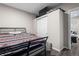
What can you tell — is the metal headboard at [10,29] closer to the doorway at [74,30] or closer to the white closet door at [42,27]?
the white closet door at [42,27]

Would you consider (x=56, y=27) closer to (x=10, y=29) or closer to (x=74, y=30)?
(x=74, y=30)

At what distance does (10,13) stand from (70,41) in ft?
3.03

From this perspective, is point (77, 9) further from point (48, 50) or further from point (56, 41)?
point (48, 50)

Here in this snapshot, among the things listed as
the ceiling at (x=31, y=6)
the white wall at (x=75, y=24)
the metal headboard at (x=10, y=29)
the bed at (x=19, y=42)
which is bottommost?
the bed at (x=19, y=42)

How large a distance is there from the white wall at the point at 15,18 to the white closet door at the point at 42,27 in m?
0.10

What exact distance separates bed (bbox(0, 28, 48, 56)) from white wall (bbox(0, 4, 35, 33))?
64 millimetres

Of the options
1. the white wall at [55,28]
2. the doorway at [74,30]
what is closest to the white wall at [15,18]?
the white wall at [55,28]

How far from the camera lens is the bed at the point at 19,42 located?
0.80 meters

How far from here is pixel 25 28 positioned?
1.01 m

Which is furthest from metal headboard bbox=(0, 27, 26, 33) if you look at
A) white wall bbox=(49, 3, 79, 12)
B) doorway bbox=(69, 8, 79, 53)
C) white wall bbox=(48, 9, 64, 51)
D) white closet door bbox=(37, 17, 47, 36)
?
doorway bbox=(69, 8, 79, 53)

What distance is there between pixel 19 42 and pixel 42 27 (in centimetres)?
38

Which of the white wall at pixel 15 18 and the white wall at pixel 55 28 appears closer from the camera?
the white wall at pixel 15 18

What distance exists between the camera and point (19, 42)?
0.88 metres

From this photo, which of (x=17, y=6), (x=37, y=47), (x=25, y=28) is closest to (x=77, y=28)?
(x=37, y=47)
